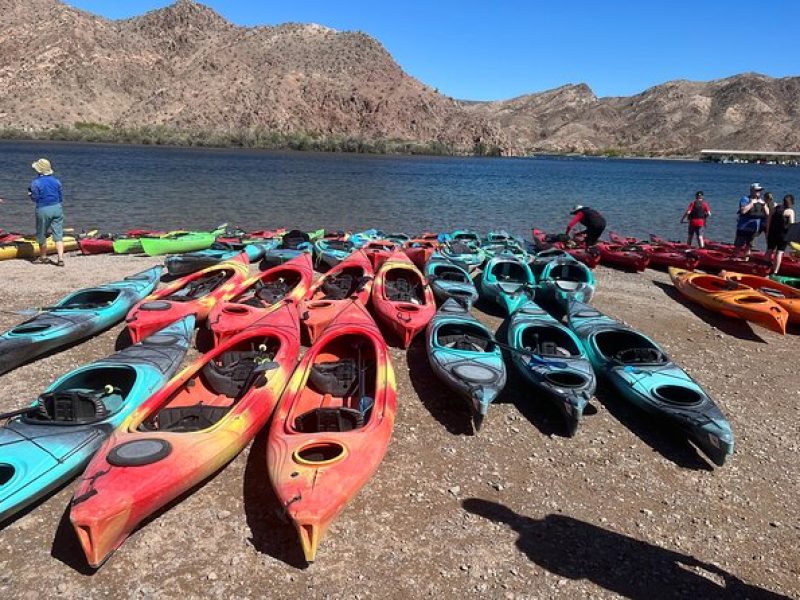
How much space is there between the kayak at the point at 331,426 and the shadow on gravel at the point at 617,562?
1.30 meters

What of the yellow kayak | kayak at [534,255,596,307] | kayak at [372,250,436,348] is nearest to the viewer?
kayak at [372,250,436,348]

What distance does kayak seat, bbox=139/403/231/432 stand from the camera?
5.59 m

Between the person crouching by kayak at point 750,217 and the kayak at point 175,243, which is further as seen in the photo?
the kayak at point 175,243

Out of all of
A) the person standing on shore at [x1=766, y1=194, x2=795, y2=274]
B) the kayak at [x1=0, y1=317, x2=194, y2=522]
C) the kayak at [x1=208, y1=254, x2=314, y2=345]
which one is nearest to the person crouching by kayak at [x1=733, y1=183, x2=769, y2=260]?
the person standing on shore at [x1=766, y1=194, x2=795, y2=274]

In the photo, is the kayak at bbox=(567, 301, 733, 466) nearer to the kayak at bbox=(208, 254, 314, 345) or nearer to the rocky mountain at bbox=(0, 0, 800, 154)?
the kayak at bbox=(208, 254, 314, 345)

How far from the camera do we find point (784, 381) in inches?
325

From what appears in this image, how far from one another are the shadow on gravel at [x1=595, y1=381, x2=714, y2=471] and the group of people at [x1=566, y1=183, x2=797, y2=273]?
643cm

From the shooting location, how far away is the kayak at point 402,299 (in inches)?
337

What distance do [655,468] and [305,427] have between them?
12.9 ft

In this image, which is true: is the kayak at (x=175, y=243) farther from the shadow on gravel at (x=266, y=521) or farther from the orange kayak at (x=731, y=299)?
the orange kayak at (x=731, y=299)

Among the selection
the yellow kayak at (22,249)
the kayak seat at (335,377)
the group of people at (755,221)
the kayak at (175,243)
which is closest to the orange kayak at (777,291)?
the group of people at (755,221)

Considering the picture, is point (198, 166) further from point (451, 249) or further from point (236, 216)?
point (451, 249)

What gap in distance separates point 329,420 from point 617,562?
3005 millimetres

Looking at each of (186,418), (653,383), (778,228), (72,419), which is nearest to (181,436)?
(186,418)
